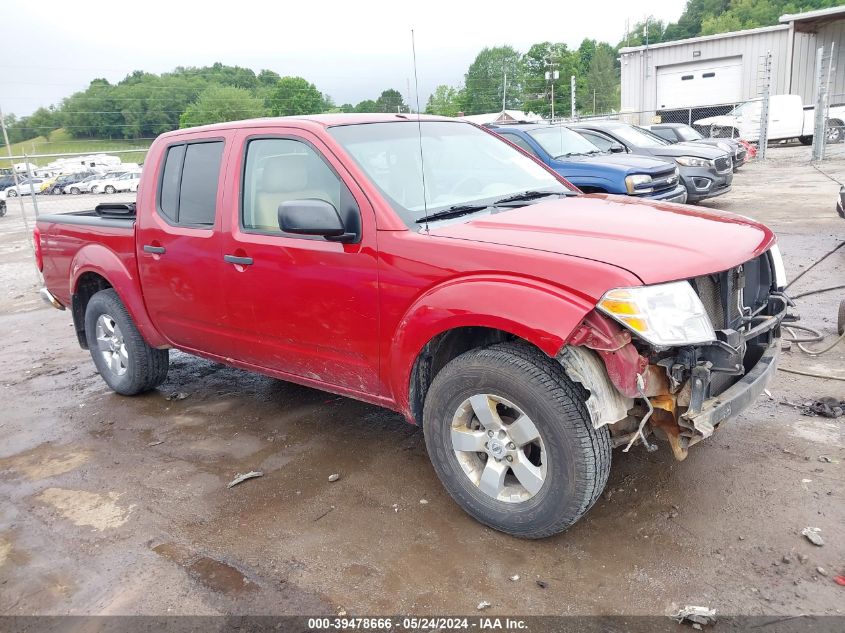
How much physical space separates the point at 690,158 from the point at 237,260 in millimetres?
10235

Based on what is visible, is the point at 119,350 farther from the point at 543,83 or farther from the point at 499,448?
the point at 543,83

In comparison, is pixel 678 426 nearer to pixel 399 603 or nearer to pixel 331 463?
pixel 399 603

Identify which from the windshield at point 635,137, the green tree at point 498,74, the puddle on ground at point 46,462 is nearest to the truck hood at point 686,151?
the windshield at point 635,137

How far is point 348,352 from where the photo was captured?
3562 mm

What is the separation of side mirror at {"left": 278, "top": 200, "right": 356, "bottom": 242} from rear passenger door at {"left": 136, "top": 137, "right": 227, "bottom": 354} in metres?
0.93

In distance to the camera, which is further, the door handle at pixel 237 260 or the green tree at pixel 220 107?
the green tree at pixel 220 107

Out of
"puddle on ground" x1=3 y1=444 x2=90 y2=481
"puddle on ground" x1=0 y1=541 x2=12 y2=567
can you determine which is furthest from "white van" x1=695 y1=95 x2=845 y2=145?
"puddle on ground" x1=0 y1=541 x2=12 y2=567

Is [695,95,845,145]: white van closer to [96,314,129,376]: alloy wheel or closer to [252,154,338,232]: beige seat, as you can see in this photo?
[96,314,129,376]: alloy wheel

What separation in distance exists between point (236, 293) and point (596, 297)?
7.26 feet

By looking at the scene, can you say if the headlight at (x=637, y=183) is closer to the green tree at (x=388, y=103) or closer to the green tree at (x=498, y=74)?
the green tree at (x=388, y=103)

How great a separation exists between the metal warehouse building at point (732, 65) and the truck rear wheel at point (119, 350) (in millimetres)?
29463

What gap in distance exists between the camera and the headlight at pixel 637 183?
347 inches

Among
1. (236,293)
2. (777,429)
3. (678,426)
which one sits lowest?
(777,429)

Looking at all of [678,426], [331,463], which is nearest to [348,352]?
[331,463]
